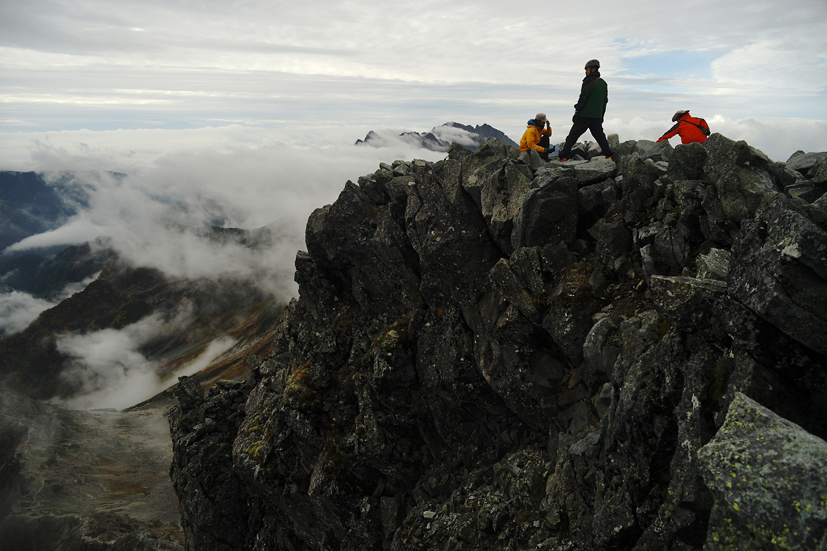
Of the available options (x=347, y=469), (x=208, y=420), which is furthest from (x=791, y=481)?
Answer: (x=208, y=420)

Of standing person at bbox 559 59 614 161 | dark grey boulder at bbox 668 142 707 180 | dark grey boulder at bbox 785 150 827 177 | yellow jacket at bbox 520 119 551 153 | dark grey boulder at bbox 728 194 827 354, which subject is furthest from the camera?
yellow jacket at bbox 520 119 551 153

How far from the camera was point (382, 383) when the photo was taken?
36969 millimetres

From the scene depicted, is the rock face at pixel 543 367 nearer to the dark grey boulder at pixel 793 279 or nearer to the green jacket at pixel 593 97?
the dark grey boulder at pixel 793 279

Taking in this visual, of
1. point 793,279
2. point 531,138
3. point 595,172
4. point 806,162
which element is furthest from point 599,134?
point 793,279

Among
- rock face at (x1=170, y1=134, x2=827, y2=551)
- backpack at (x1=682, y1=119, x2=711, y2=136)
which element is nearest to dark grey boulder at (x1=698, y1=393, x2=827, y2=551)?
rock face at (x1=170, y1=134, x2=827, y2=551)

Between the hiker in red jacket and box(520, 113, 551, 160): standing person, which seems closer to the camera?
the hiker in red jacket

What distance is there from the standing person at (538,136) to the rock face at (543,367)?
1761mm

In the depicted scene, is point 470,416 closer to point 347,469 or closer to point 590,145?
point 347,469

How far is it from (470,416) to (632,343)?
19.0 m

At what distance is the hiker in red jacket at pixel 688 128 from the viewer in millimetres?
24844

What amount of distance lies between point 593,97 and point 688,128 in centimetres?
587

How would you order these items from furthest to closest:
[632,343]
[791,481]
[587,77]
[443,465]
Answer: [443,465] < [587,77] < [632,343] < [791,481]

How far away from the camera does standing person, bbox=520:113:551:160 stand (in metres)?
30.5

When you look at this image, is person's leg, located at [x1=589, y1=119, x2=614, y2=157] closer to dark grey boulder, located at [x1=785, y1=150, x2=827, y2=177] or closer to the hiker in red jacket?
the hiker in red jacket
